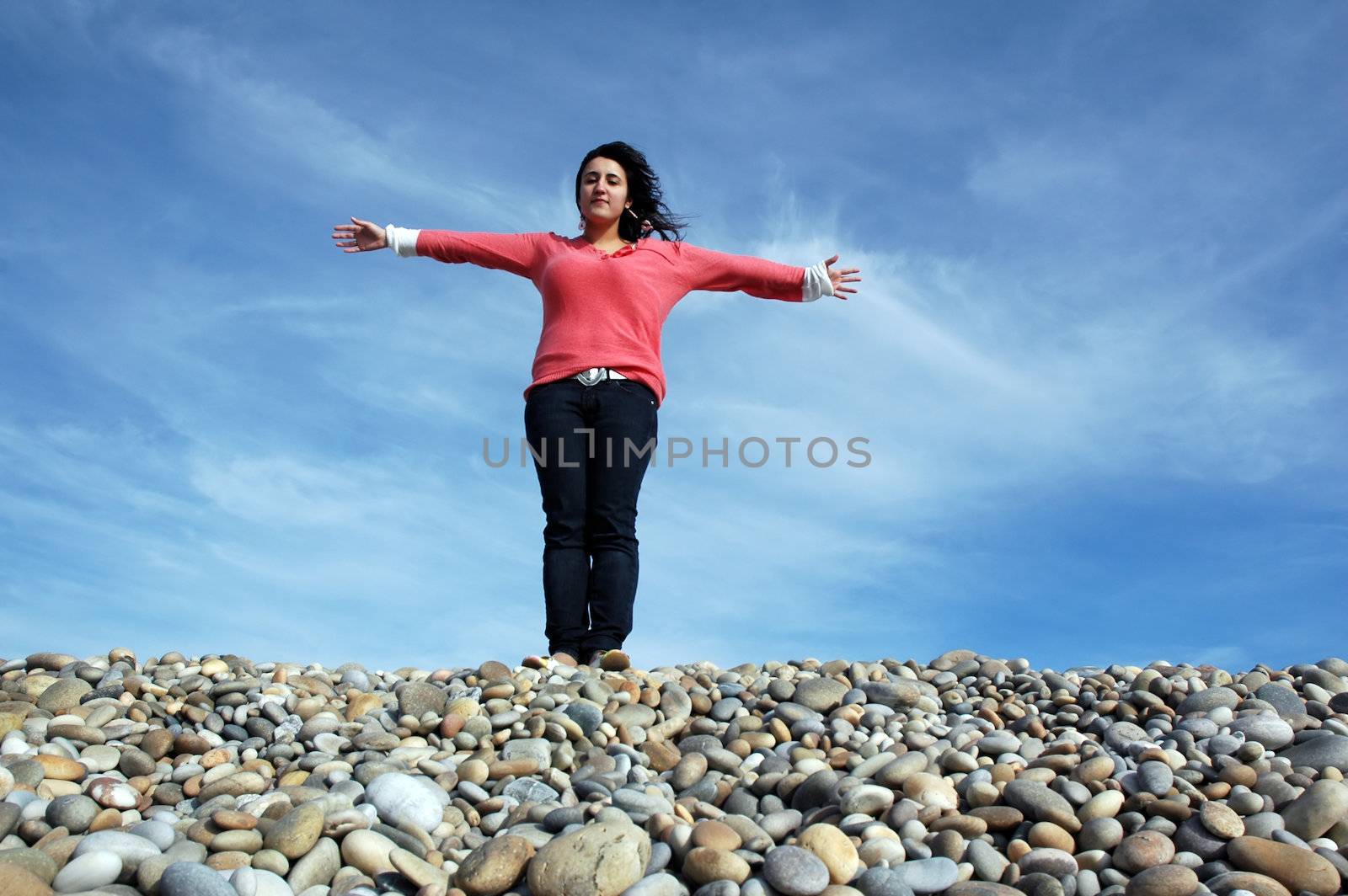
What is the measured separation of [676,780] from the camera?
148 inches

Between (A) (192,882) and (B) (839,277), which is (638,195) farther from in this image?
(A) (192,882)

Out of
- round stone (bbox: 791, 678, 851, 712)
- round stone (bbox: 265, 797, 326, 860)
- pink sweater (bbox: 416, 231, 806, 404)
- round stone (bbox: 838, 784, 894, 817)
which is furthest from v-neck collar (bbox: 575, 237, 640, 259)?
round stone (bbox: 265, 797, 326, 860)

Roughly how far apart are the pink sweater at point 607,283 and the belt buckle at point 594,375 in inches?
1.0

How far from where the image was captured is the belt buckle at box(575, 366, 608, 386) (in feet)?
18.3

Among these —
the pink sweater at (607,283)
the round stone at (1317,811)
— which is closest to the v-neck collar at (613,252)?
the pink sweater at (607,283)

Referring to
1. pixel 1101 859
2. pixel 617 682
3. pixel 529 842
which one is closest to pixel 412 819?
pixel 529 842

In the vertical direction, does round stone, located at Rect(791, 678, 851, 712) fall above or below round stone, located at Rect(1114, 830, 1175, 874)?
above

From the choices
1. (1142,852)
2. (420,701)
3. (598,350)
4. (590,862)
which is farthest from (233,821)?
(598,350)

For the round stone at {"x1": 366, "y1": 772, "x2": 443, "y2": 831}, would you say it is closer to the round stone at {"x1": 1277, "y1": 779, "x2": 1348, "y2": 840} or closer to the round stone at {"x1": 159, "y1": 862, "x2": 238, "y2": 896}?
the round stone at {"x1": 159, "y1": 862, "x2": 238, "y2": 896}

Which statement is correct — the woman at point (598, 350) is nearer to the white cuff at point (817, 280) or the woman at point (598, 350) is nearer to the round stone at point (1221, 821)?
the white cuff at point (817, 280)

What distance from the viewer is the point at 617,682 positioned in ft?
15.3

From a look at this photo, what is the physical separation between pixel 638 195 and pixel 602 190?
0.28 meters

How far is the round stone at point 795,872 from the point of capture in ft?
9.23

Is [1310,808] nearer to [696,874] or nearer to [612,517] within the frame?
[696,874]
